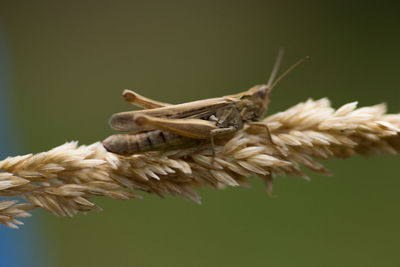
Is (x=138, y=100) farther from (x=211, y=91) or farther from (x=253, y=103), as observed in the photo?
(x=211, y=91)

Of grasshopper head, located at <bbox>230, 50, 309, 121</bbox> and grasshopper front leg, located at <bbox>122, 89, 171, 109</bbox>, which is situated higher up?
grasshopper front leg, located at <bbox>122, 89, 171, 109</bbox>

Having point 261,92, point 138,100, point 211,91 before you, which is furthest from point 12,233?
point 211,91

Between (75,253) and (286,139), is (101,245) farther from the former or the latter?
(286,139)

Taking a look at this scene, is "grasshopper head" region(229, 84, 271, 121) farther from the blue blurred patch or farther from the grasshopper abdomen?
the blue blurred patch

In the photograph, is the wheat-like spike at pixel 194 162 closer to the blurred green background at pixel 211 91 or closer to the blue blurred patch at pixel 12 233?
the blue blurred patch at pixel 12 233

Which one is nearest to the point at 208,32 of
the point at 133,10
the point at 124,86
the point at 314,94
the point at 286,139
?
the point at 133,10

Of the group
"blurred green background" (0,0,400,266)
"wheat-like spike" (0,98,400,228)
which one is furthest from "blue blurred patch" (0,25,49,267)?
"wheat-like spike" (0,98,400,228)
